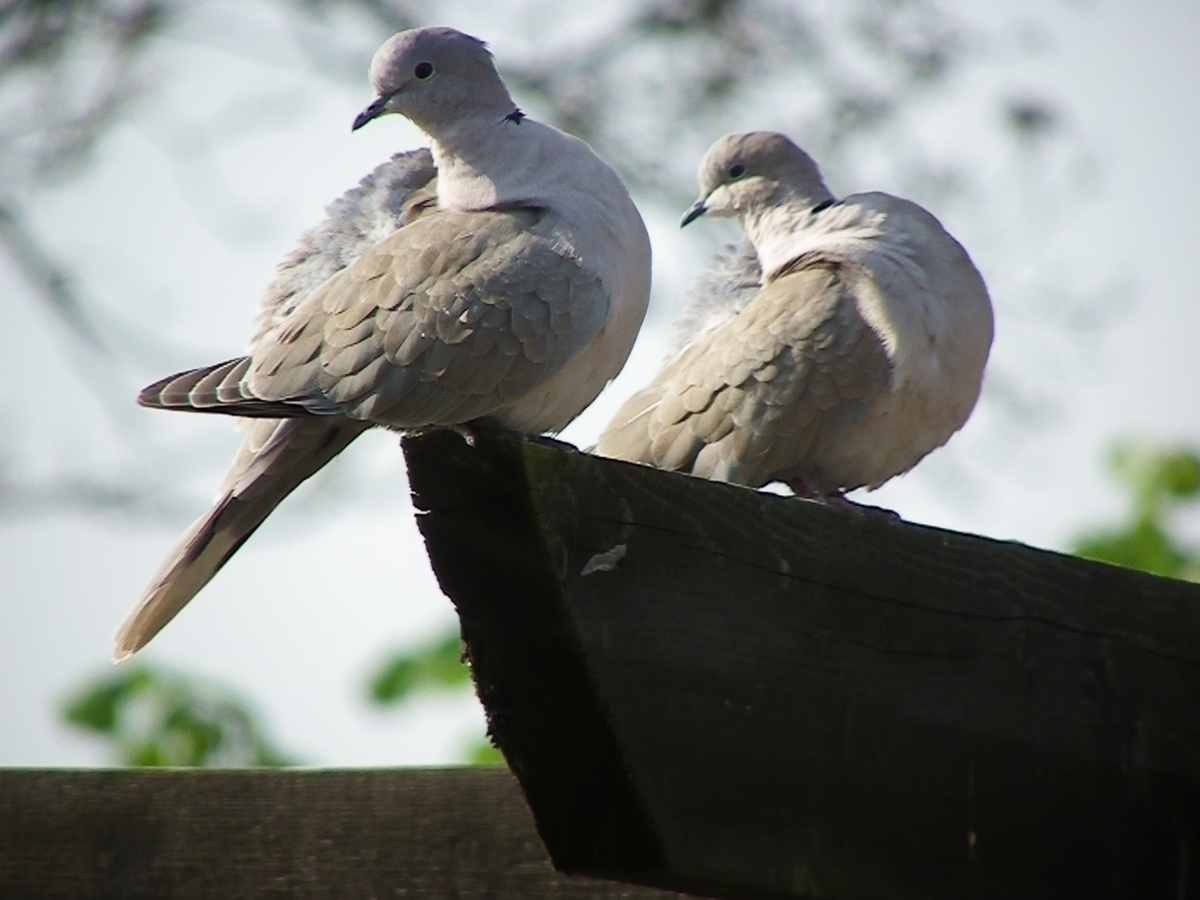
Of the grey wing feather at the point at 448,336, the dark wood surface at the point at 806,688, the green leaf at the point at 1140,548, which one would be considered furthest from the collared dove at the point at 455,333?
the green leaf at the point at 1140,548

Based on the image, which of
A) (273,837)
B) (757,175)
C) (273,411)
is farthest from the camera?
(757,175)

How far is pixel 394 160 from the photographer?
3.43 metres

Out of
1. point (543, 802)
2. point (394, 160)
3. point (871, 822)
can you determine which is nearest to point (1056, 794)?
point (871, 822)

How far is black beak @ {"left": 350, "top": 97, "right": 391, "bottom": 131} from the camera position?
324 cm

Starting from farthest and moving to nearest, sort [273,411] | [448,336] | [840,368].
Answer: [840,368]
[448,336]
[273,411]

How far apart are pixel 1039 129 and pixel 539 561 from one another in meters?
5.53

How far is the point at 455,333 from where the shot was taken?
2867mm

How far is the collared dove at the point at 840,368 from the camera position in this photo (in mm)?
3354

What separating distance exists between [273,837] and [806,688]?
0.61m

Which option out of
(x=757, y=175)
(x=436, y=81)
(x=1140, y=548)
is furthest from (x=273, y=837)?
(x=1140, y=548)

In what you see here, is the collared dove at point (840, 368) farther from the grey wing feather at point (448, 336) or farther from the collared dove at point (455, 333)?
the grey wing feather at point (448, 336)

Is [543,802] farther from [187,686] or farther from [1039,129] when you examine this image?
[1039,129]

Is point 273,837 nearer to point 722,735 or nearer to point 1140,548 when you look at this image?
point 722,735

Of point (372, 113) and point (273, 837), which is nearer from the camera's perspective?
point (273, 837)
